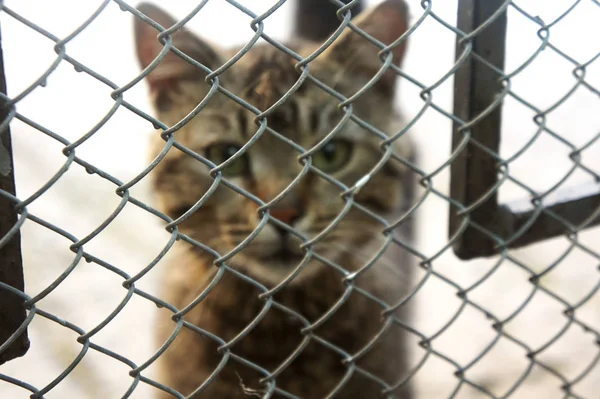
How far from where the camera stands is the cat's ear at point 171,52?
4.51ft

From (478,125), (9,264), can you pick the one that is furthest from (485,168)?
(9,264)

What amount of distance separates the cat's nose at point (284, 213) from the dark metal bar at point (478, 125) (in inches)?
15.1

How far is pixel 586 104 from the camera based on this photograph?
258 centimetres

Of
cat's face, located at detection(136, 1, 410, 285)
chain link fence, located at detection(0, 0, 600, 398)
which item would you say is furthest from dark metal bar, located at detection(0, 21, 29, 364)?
cat's face, located at detection(136, 1, 410, 285)

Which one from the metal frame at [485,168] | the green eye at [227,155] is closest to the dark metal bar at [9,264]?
the green eye at [227,155]

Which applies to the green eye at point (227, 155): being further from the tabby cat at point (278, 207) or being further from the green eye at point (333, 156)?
the green eye at point (333, 156)

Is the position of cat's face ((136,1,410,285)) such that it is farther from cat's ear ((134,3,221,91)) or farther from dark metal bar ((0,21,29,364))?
dark metal bar ((0,21,29,364))

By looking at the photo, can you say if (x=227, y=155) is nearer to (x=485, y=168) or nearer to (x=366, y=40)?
(x=366, y=40)

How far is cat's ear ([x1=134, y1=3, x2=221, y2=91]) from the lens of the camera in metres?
A: 1.37

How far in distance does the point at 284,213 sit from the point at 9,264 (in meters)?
0.70

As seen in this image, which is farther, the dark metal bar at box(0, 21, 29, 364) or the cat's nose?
the cat's nose

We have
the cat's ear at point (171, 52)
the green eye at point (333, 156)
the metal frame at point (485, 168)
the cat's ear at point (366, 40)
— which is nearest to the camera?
the metal frame at point (485, 168)

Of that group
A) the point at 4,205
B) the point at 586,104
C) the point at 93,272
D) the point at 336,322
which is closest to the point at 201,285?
the point at 336,322

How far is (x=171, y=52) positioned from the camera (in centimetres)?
149
